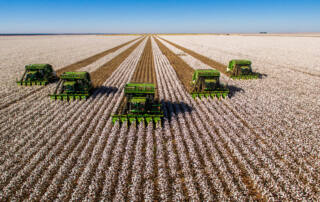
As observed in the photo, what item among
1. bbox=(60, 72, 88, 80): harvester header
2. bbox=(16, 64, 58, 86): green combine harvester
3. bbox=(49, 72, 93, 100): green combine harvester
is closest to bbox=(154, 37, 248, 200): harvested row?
bbox=(49, 72, 93, 100): green combine harvester

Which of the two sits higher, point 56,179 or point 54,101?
point 54,101

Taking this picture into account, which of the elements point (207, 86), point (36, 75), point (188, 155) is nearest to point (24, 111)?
Result: point (36, 75)

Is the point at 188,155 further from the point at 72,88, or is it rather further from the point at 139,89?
the point at 72,88

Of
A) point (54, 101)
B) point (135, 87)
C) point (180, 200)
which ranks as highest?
point (135, 87)

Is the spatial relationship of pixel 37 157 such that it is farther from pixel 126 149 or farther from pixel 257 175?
pixel 257 175

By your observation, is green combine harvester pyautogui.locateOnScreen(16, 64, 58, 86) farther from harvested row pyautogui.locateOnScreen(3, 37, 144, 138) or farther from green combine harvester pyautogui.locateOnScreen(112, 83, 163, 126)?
green combine harvester pyautogui.locateOnScreen(112, 83, 163, 126)

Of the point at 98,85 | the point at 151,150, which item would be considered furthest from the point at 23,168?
the point at 98,85
